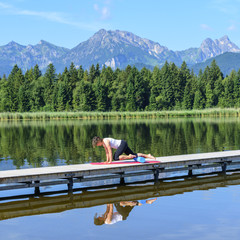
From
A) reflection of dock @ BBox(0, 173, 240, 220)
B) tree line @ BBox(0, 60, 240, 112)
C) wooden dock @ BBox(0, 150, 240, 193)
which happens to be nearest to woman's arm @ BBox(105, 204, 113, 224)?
reflection of dock @ BBox(0, 173, 240, 220)

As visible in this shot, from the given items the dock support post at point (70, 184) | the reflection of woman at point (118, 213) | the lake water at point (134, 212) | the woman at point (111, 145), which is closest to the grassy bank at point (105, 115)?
the lake water at point (134, 212)

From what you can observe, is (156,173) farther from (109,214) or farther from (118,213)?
(109,214)

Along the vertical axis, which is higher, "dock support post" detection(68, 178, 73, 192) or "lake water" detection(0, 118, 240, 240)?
"dock support post" detection(68, 178, 73, 192)

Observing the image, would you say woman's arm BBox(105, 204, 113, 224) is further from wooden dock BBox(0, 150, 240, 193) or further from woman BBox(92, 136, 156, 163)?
woman BBox(92, 136, 156, 163)

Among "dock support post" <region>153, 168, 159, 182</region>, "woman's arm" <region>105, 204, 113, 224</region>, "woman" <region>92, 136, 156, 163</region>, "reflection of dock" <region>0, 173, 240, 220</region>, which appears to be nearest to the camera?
"woman's arm" <region>105, 204, 113, 224</region>

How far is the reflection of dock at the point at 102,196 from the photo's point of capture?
12178 millimetres

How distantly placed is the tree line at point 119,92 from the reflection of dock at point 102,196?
87604mm

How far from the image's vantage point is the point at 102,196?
45.1ft

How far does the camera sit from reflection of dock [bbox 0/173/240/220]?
479 inches

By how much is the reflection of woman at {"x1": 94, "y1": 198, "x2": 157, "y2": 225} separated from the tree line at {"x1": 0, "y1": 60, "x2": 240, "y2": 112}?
296 feet

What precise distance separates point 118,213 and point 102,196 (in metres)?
2.26

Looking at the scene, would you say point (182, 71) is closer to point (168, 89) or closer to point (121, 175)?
point (168, 89)

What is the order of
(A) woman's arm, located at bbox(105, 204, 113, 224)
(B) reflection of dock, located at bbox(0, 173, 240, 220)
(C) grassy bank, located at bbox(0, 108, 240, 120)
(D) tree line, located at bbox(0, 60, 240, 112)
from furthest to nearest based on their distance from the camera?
(D) tree line, located at bbox(0, 60, 240, 112) < (C) grassy bank, located at bbox(0, 108, 240, 120) < (B) reflection of dock, located at bbox(0, 173, 240, 220) < (A) woman's arm, located at bbox(105, 204, 113, 224)

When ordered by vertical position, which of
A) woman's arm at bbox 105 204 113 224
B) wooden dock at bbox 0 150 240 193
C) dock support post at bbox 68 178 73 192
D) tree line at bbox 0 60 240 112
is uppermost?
tree line at bbox 0 60 240 112
